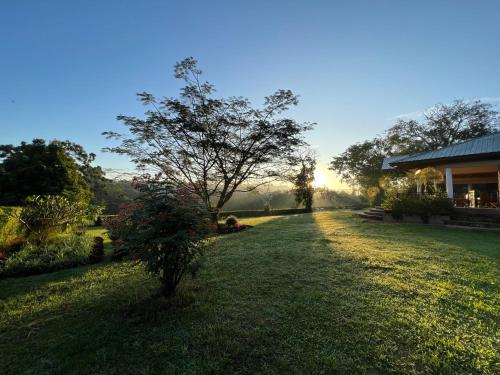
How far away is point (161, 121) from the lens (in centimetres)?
1172

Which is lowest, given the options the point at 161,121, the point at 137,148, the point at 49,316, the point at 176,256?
the point at 49,316

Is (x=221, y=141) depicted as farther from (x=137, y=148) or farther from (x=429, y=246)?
(x=429, y=246)

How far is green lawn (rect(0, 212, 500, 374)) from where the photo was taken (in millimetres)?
2219

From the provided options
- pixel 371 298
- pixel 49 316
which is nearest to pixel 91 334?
pixel 49 316

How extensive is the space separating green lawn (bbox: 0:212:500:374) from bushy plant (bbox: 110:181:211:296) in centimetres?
65

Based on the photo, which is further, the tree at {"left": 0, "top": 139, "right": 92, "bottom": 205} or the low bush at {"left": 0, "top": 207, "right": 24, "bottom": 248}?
the tree at {"left": 0, "top": 139, "right": 92, "bottom": 205}

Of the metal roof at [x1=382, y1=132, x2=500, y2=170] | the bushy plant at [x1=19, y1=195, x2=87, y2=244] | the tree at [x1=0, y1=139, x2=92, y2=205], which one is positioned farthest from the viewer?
the tree at [x1=0, y1=139, x2=92, y2=205]

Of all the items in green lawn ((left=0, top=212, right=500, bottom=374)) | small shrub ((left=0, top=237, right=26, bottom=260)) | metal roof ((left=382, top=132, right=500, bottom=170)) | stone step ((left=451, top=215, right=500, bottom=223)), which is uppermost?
metal roof ((left=382, top=132, right=500, bottom=170))

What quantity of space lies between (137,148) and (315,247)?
1056 centimetres

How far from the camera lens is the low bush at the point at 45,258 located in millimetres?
5477

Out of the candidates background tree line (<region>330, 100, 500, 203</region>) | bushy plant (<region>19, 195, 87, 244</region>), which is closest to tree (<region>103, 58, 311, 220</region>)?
bushy plant (<region>19, 195, 87, 244</region>)

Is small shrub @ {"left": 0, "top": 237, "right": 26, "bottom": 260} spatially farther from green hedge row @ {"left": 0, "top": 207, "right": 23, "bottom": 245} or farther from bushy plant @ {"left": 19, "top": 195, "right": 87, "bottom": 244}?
bushy plant @ {"left": 19, "top": 195, "right": 87, "bottom": 244}

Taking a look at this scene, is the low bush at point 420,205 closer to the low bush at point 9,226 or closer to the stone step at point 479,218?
the stone step at point 479,218

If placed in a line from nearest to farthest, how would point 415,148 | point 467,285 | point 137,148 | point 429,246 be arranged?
1. point 467,285
2. point 429,246
3. point 137,148
4. point 415,148
